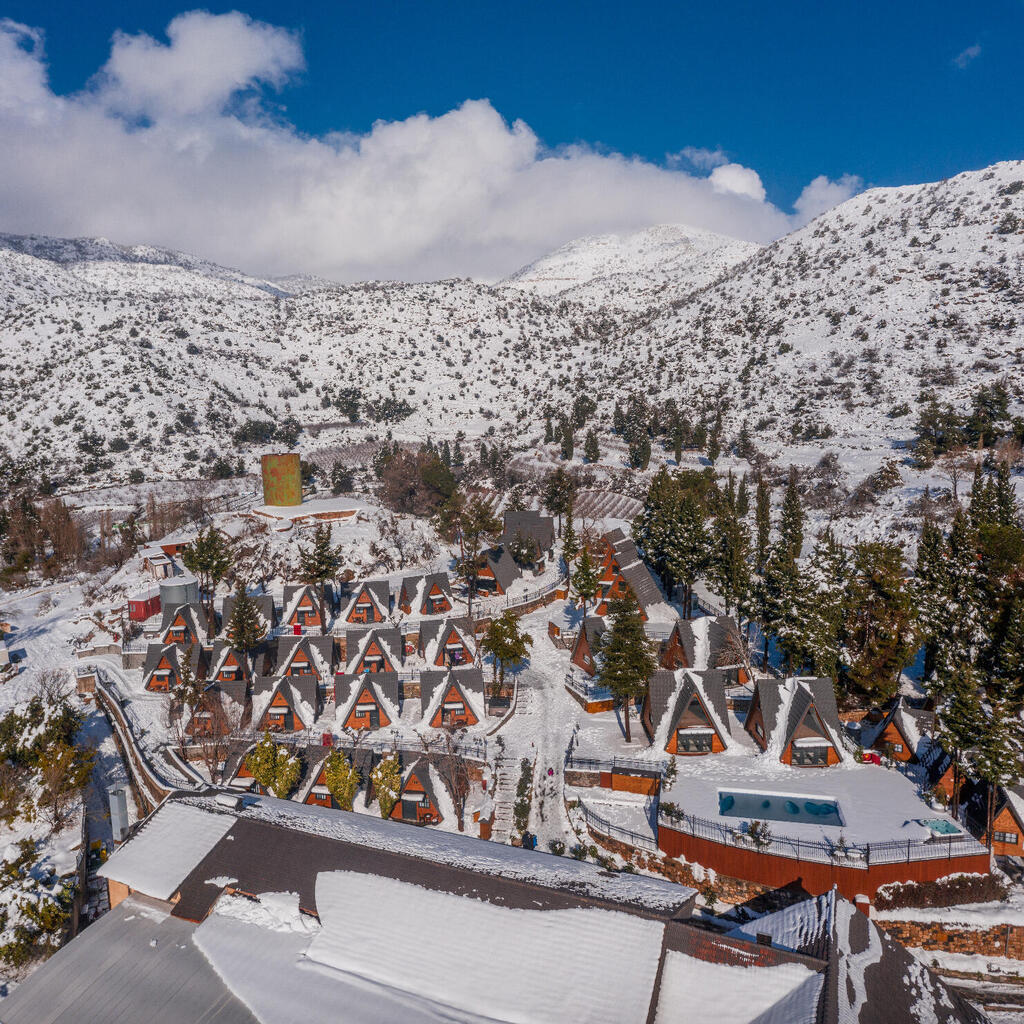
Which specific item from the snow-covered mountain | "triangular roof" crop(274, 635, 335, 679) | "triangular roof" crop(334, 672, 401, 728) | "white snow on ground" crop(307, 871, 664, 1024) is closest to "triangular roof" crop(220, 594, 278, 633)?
"triangular roof" crop(274, 635, 335, 679)

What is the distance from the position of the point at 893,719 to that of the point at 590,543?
106 ft

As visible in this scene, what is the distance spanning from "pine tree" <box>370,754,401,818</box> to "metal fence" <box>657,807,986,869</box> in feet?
50.6

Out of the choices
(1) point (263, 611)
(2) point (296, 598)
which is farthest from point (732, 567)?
(1) point (263, 611)

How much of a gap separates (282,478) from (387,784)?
58565 mm

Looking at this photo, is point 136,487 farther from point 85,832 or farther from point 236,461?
point 85,832

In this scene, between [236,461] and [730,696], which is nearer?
[730,696]

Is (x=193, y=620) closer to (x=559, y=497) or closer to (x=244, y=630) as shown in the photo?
(x=244, y=630)

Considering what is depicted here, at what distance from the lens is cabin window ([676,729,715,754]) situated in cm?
3350

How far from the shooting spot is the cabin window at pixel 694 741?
33500mm

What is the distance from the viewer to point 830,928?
659 inches

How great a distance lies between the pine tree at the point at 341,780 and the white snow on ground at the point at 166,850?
8.43 m

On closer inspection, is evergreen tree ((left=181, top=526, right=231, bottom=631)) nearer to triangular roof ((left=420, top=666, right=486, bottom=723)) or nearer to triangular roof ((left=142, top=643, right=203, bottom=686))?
triangular roof ((left=142, top=643, right=203, bottom=686))

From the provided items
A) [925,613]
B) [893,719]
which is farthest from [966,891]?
[925,613]

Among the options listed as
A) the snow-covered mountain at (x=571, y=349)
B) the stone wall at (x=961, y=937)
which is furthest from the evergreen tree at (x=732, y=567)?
the snow-covered mountain at (x=571, y=349)
